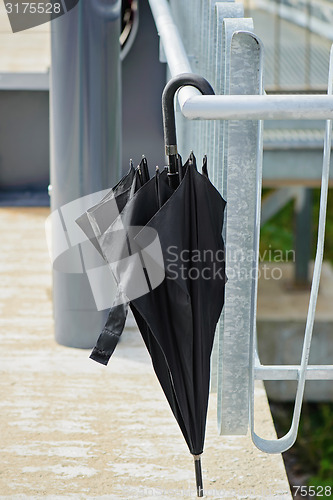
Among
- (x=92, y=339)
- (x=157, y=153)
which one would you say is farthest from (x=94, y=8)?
(x=157, y=153)

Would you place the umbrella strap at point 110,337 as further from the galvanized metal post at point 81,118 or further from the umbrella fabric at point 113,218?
the galvanized metal post at point 81,118

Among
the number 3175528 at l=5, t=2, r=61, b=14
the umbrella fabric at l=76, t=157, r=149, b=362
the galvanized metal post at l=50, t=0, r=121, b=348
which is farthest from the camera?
the number 3175528 at l=5, t=2, r=61, b=14

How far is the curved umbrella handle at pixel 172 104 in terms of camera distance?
4.47 feet

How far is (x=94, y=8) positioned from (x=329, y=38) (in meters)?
4.84

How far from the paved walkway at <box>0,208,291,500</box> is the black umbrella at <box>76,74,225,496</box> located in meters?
0.62

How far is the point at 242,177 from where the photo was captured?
1.53 meters

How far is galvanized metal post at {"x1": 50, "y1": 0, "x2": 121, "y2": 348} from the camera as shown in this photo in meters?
2.55

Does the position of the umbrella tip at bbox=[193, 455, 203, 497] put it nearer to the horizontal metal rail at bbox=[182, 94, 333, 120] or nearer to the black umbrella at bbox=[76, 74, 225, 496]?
the black umbrella at bbox=[76, 74, 225, 496]

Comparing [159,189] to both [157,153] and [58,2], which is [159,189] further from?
[157,153]

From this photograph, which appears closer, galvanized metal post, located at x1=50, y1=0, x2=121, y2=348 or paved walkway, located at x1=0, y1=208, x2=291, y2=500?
paved walkway, located at x1=0, y1=208, x2=291, y2=500

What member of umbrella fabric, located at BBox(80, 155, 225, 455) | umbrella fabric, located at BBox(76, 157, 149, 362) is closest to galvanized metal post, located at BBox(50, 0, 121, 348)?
umbrella fabric, located at BBox(76, 157, 149, 362)

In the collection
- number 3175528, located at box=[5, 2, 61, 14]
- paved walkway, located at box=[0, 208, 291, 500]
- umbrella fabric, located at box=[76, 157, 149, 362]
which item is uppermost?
umbrella fabric, located at box=[76, 157, 149, 362]

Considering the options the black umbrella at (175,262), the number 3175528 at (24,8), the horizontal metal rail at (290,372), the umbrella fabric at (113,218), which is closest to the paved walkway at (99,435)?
the horizontal metal rail at (290,372)

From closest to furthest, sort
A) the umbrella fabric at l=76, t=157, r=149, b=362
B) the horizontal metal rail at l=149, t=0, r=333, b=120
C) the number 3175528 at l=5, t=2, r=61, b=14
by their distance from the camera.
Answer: the horizontal metal rail at l=149, t=0, r=333, b=120 < the umbrella fabric at l=76, t=157, r=149, b=362 < the number 3175528 at l=5, t=2, r=61, b=14
